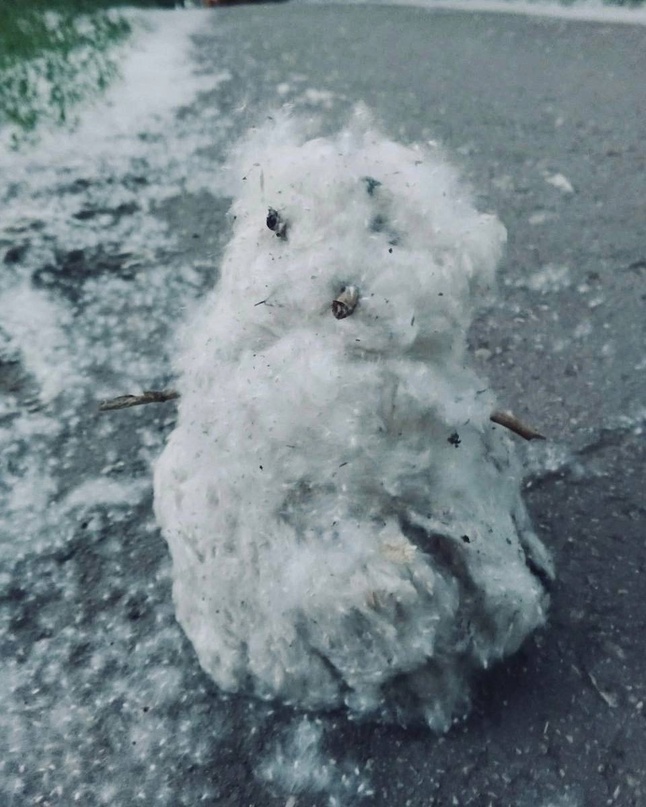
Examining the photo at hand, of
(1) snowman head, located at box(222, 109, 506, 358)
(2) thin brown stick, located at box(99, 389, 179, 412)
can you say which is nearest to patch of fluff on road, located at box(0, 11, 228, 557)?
(2) thin brown stick, located at box(99, 389, 179, 412)

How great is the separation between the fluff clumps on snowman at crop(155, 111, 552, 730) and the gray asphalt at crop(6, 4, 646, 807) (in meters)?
0.04

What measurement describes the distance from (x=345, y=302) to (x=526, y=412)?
474 millimetres

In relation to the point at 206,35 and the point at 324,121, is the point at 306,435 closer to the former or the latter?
the point at 324,121

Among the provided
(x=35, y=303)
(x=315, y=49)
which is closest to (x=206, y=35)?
(x=315, y=49)

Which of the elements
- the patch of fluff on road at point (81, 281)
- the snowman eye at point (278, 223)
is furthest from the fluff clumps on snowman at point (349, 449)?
the patch of fluff on road at point (81, 281)

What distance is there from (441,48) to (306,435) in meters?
1.61

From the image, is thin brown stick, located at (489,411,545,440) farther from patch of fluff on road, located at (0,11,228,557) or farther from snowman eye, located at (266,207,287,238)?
patch of fluff on road, located at (0,11,228,557)

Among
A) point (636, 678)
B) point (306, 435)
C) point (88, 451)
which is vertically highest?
point (306, 435)

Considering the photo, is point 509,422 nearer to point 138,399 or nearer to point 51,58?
point 138,399

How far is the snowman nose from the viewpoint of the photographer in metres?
0.52

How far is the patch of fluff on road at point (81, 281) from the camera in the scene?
2.85 ft

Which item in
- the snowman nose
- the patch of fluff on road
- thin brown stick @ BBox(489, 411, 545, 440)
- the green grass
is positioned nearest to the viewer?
the snowman nose

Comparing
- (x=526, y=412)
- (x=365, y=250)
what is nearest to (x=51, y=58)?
(x=526, y=412)

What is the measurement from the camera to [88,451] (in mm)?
890
